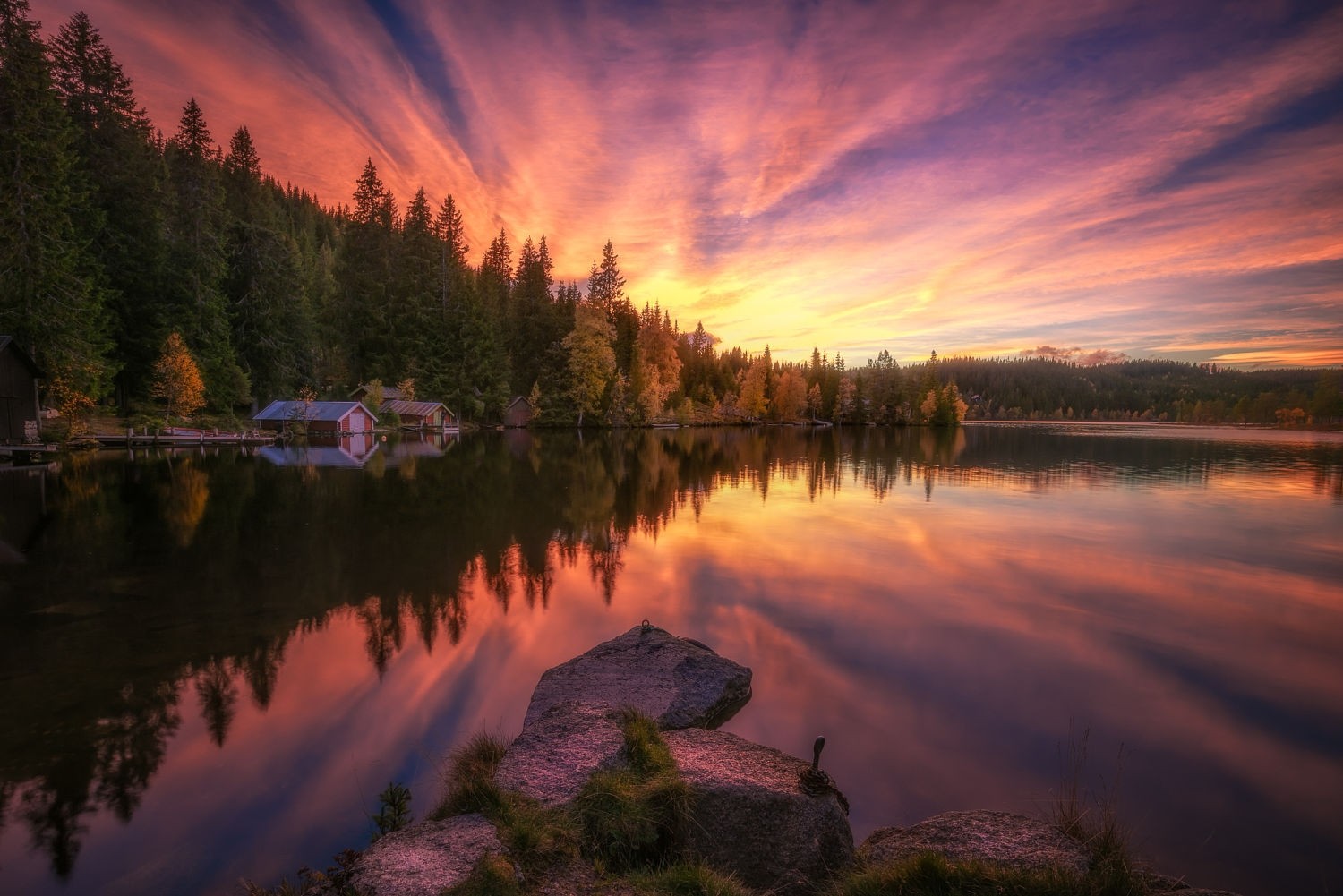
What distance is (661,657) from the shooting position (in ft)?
32.6

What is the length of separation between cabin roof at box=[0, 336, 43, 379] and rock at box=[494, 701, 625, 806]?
158 ft

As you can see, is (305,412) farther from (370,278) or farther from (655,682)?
(655,682)

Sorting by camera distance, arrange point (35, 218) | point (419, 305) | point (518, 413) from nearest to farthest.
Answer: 1. point (35, 218)
2. point (419, 305)
3. point (518, 413)

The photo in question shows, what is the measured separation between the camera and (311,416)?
2457 inches

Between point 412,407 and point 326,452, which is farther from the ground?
point 412,407

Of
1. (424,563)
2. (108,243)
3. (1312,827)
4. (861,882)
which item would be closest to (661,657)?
(861,882)

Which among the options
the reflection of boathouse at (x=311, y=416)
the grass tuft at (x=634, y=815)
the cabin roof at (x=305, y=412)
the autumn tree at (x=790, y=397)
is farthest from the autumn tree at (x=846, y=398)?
the grass tuft at (x=634, y=815)

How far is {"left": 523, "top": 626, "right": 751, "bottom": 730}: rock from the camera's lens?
8.62 m

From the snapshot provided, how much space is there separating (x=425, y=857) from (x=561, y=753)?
1.98 meters

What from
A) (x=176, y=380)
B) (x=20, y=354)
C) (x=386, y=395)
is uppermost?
(x=20, y=354)

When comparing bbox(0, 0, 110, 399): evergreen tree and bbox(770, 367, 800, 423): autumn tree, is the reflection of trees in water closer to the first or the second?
bbox(0, 0, 110, 399): evergreen tree

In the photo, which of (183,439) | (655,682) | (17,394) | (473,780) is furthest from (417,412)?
(473,780)

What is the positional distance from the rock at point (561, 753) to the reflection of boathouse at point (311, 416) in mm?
63997

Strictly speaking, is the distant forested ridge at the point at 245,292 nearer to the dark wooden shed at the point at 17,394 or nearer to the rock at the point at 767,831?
the dark wooden shed at the point at 17,394
